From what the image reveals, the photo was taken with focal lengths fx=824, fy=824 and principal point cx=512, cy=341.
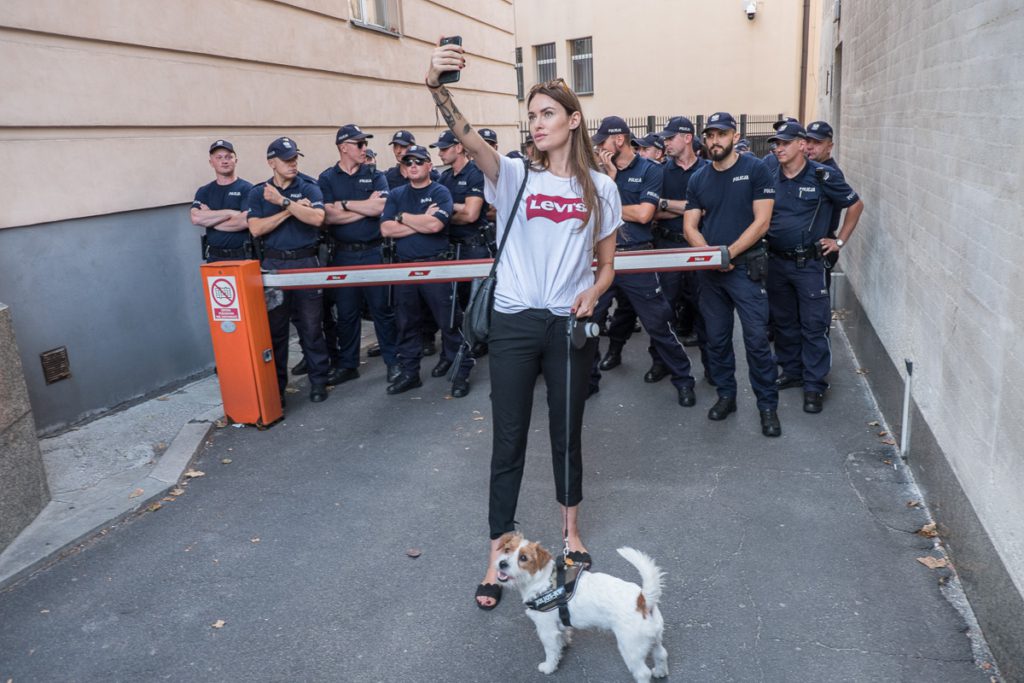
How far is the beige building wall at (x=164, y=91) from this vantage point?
20.0 ft

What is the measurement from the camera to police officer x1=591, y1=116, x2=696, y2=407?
6594mm

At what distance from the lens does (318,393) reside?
7023 millimetres

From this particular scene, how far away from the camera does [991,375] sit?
355 centimetres

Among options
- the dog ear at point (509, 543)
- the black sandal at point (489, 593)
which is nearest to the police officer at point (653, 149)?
the black sandal at point (489, 593)

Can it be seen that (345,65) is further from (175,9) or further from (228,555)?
(228,555)

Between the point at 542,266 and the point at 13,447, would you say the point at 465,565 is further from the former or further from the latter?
the point at 13,447

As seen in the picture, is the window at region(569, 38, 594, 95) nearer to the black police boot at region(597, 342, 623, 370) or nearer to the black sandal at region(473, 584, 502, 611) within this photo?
the black police boot at region(597, 342, 623, 370)

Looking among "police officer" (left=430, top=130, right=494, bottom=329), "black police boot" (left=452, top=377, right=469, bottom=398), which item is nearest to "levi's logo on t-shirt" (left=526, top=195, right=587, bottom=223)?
"black police boot" (left=452, top=377, right=469, bottom=398)

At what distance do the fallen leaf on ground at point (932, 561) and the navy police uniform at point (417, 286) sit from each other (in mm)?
3944

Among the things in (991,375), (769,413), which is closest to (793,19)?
(769,413)

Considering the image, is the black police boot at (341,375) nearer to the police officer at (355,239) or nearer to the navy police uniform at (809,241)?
the police officer at (355,239)

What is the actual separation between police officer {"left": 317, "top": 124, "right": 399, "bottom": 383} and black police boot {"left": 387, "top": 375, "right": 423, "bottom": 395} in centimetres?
24

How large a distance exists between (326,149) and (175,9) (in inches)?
104

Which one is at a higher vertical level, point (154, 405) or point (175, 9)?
point (175, 9)
